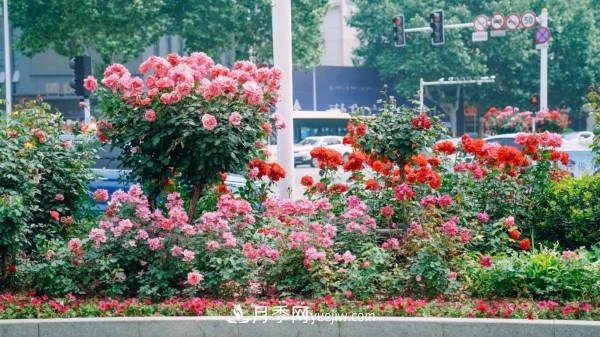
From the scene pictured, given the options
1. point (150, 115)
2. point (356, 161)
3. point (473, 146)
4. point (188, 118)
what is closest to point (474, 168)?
point (473, 146)

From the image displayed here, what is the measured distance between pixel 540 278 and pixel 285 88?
3886 millimetres

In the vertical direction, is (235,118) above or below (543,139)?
above

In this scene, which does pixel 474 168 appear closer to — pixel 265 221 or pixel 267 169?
pixel 267 169

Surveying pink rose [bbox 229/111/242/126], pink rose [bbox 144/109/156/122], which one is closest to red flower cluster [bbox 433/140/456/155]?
pink rose [bbox 229/111/242/126]

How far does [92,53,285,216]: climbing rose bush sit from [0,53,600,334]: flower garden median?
21 millimetres

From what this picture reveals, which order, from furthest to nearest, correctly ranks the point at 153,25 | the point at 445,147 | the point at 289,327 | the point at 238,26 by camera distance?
the point at 238,26 < the point at 153,25 < the point at 445,147 < the point at 289,327

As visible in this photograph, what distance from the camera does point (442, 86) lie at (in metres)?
53.1

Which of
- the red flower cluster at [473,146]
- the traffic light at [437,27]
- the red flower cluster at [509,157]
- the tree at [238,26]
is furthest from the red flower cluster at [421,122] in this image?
the tree at [238,26]

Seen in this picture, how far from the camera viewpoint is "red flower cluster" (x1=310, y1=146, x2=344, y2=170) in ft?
30.7

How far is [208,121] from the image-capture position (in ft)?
25.4

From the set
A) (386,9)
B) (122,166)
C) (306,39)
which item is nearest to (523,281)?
(122,166)

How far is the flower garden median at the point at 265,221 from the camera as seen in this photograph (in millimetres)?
7074

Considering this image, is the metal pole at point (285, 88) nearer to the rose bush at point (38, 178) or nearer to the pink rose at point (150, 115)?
the pink rose at point (150, 115)

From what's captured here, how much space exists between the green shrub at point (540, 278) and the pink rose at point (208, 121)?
8.60 feet
